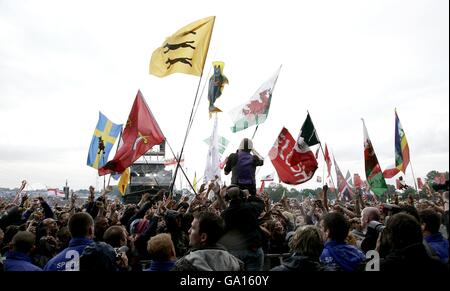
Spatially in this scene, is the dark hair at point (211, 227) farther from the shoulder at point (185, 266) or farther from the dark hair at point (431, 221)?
the dark hair at point (431, 221)

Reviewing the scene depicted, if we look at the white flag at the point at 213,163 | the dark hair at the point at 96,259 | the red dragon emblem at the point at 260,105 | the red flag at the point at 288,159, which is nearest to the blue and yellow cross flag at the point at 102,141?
the white flag at the point at 213,163

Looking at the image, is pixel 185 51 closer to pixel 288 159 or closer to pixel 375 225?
pixel 288 159

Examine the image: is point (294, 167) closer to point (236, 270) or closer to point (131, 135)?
point (131, 135)

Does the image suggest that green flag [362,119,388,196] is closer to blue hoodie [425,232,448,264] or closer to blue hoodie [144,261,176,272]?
blue hoodie [425,232,448,264]

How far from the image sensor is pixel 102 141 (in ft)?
46.4

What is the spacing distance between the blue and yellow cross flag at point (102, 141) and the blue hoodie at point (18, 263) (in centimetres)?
897

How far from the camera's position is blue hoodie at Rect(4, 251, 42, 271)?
4.40 metres

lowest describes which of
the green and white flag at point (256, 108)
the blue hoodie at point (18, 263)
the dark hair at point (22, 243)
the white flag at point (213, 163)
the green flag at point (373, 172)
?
the blue hoodie at point (18, 263)

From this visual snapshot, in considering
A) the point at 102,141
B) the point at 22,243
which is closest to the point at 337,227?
the point at 22,243

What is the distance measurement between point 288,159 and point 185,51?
386cm

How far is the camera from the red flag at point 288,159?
414 inches

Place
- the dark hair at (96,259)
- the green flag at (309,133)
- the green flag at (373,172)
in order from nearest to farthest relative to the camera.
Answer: the dark hair at (96,259) < the green flag at (309,133) < the green flag at (373,172)
